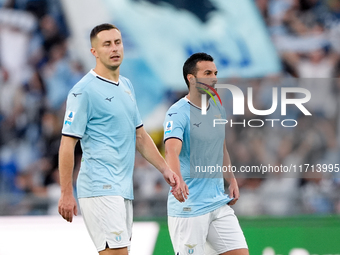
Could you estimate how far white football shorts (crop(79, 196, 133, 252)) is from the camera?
364 cm

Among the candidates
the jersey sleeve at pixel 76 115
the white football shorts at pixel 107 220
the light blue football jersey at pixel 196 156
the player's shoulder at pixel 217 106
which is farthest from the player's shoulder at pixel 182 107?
the white football shorts at pixel 107 220

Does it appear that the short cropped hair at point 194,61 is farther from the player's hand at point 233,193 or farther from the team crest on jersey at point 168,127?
the player's hand at point 233,193

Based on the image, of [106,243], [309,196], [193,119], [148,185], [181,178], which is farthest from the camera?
[148,185]

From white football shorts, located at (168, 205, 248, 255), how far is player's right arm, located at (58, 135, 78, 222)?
0.91m

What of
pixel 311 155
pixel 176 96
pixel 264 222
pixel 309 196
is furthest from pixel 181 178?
pixel 176 96

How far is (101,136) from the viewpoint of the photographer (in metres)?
3.77

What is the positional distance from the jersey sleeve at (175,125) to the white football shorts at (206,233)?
0.63 metres

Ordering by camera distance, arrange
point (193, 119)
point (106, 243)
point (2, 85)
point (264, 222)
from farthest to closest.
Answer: point (2, 85)
point (264, 222)
point (193, 119)
point (106, 243)

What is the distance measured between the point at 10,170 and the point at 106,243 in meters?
5.18

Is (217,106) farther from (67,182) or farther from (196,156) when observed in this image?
(67,182)

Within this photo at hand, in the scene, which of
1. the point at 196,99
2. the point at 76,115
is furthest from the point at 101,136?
the point at 196,99

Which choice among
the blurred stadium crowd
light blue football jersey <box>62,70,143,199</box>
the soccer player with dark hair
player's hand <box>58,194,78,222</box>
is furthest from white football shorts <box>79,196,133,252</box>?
the blurred stadium crowd

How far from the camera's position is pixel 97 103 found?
3797 millimetres

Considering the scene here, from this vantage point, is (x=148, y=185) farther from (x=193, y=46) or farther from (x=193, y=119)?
(x=193, y=119)
